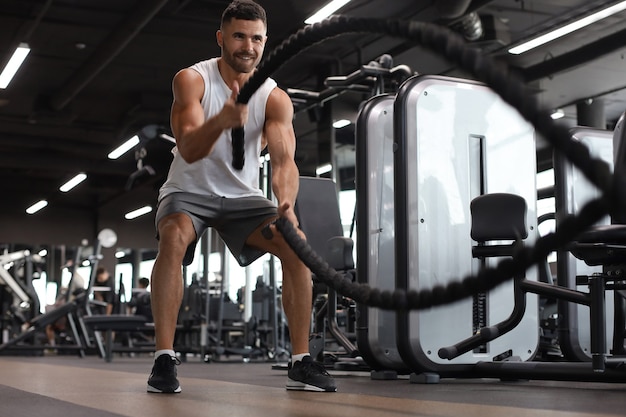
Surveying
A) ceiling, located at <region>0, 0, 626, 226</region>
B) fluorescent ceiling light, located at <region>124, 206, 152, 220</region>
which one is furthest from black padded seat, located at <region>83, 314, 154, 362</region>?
fluorescent ceiling light, located at <region>124, 206, 152, 220</region>

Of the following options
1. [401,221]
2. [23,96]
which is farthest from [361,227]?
[23,96]

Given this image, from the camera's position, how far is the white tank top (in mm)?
2824

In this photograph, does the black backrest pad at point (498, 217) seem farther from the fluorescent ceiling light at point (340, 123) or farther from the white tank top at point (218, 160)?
the fluorescent ceiling light at point (340, 123)

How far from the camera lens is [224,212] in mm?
2816

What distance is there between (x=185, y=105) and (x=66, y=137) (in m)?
11.7

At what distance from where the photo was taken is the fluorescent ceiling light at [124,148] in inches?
507

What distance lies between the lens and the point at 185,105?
2.73 meters

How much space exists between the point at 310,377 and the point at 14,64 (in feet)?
26.9

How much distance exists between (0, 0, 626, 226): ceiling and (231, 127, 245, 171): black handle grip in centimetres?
331

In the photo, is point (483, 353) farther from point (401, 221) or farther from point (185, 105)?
point (185, 105)

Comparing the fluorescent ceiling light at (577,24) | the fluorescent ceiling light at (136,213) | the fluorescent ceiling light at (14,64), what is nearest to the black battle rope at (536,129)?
the fluorescent ceiling light at (577,24)

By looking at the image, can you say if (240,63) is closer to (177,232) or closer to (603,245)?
(177,232)

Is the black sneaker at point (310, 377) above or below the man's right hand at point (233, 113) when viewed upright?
below

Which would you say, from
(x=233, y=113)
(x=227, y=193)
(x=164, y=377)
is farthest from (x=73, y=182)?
(x=233, y=113)
